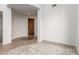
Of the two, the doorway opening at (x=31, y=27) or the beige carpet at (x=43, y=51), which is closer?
the beige carpet at (x=43, y=51)

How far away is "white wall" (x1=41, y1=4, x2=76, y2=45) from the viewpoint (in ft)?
15.9

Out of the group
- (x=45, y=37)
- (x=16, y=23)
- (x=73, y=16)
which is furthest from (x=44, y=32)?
(x=16, y=23)

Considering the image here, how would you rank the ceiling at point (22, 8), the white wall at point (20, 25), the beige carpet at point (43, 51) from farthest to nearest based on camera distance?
the white wall at point (20, 25), the ceiling at point (22, 8), the beige carpet at point (43, 51)

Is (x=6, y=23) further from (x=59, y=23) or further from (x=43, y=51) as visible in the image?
(x=59, y=23)

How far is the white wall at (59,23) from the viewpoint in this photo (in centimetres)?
485

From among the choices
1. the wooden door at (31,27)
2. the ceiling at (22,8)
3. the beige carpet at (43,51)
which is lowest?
the beige carpet at (43,51)

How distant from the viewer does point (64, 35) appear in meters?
5.34

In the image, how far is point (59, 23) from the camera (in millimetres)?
5566

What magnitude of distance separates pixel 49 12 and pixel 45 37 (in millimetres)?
1673

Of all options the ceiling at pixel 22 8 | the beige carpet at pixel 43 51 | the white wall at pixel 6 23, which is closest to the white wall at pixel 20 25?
the ceiling at pixel 22 8

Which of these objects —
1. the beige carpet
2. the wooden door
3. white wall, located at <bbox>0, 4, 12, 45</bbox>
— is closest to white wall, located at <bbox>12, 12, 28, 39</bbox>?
the wooden door

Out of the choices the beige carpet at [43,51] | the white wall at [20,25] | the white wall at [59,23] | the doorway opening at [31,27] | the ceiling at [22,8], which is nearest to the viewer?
the beige carpet at [43,51]

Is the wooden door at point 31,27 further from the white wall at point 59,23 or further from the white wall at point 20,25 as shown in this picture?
the white wall at point 59,23
